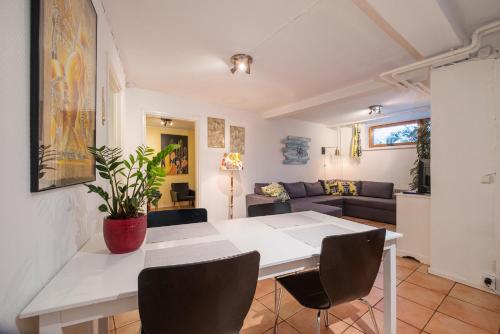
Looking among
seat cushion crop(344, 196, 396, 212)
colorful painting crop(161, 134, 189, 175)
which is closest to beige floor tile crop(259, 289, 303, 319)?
seat cushion crop(344, 196, 396, 212)

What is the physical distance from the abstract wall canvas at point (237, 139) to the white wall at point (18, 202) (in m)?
3.58

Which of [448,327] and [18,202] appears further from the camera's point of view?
[448,327]

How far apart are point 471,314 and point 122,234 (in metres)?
2.60

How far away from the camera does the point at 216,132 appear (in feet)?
13.6

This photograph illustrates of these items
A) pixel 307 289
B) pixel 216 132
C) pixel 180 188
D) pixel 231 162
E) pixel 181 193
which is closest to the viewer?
pixel 307 289

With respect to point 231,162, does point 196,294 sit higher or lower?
lower

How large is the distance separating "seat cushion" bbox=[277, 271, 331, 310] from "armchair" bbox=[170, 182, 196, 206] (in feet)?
15.9

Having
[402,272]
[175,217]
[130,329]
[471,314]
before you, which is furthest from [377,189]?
[130,329]

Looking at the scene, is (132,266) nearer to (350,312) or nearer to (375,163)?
(350,312)

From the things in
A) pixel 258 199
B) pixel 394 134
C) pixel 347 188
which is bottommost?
pixel 258 199

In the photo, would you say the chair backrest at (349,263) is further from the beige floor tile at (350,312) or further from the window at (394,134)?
the window at (394,134)

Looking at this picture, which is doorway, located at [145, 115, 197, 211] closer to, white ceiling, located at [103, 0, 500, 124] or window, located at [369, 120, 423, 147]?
white ceiling, located at [103, 0, 500, 124]

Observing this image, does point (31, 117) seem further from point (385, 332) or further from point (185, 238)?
point (385, 332)

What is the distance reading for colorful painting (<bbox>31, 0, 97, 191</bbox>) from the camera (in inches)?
27.3
